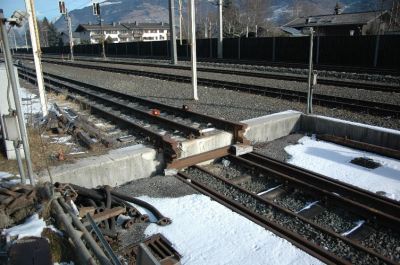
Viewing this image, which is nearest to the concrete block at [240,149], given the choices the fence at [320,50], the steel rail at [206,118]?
the steel rail at [206,118]

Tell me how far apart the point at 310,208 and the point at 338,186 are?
0.75m

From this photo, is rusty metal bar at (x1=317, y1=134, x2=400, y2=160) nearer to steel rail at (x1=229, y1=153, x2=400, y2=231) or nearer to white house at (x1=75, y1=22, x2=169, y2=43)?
steel rail at (x1=229, y1=153, x2=400, y2=231)

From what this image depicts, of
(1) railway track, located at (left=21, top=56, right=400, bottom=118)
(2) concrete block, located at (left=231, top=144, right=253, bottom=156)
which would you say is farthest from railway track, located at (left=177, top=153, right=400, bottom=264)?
(1) railway track, located at (left=21, top=56, right=400, bottom=118)

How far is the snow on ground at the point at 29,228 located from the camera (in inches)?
171

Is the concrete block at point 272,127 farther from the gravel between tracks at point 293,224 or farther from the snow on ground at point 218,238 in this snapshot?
the snow on ground at point 218,238

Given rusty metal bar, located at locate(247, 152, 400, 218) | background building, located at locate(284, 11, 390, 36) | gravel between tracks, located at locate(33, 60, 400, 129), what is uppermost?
background building, located at locate(284, 11, 390, 36)

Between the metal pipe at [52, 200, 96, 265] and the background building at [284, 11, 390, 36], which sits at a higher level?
the background building at [284, 11, 390, 36]

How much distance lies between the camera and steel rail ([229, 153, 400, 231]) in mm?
5224

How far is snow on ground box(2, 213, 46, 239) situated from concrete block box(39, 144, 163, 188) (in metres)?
1.50

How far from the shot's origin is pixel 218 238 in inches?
191

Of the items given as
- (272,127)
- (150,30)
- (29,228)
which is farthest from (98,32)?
(29,228)

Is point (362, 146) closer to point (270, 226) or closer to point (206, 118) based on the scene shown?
point (206, 118)

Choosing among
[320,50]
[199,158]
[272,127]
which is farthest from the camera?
[320,50]

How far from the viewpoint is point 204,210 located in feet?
18.4
